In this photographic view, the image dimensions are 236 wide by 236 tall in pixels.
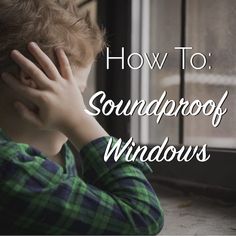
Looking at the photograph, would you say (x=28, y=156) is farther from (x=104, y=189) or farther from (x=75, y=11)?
(x=75, y=11)

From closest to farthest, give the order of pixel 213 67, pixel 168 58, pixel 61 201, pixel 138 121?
pixel 61 201, pixel 213 67, pixel 168 58, pixel 138 121

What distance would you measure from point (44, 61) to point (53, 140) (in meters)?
0.10

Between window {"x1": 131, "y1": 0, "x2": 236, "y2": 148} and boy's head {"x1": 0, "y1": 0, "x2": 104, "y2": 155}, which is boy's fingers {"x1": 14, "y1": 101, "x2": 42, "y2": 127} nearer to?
boy's head {"x1": 0, "y1": 0, "x2": 104, "y2": 155}

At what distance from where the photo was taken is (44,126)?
0.59 m

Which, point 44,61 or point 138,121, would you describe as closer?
point 44,61

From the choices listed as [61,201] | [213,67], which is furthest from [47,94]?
[213,67]

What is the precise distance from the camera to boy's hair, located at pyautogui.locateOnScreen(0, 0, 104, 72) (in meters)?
0.58

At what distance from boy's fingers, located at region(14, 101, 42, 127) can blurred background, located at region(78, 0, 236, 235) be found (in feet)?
0.86

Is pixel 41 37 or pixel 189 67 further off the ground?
pixel 41 37

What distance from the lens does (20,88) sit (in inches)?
23.1

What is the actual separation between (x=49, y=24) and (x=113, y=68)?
2.06ft

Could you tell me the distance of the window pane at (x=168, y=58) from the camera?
1038 millimetres

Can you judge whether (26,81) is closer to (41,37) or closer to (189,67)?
(41,37)

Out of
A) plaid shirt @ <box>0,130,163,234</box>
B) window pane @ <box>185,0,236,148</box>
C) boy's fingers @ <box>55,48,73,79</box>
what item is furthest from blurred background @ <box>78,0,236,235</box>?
boy's fingers @ <box>55,48,73,79</box>
